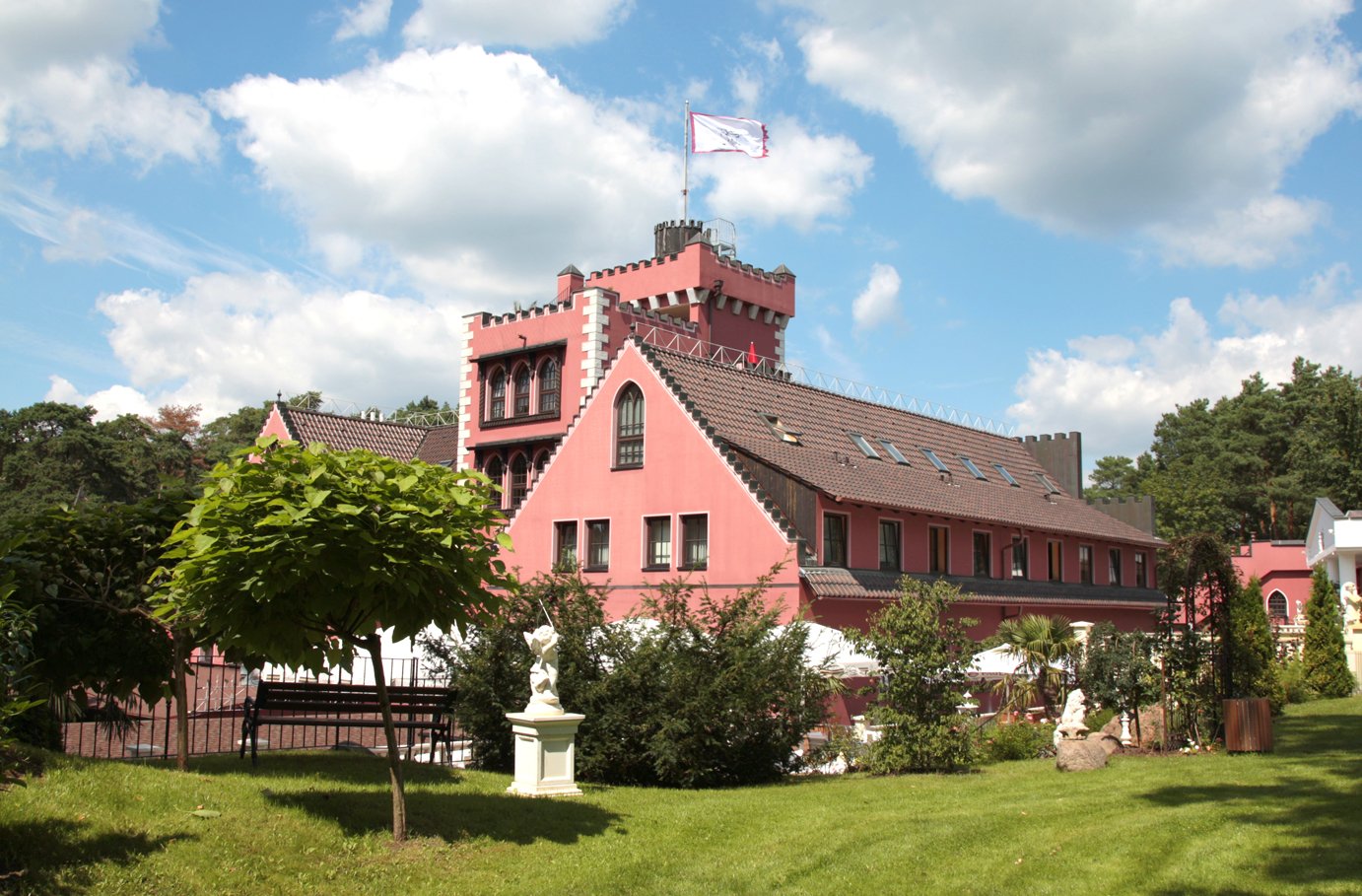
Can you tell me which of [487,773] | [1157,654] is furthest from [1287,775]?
[487,773]

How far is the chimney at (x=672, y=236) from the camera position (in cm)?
4025

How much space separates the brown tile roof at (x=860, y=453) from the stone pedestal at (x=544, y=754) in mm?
13949

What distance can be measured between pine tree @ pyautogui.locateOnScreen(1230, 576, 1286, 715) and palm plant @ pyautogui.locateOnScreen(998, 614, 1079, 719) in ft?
11.9

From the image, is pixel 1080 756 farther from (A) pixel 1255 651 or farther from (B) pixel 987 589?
(B) pixel 987 589

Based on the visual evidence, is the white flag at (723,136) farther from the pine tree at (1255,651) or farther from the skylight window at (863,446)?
the pine tree at (1255,651)

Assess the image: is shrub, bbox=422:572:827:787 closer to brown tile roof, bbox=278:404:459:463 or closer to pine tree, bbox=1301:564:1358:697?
pine tree, bbox=1301:564:1358:697

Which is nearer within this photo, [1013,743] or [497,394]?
[1013,743]

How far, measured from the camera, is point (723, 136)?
37.8 m

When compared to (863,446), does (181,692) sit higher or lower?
lower

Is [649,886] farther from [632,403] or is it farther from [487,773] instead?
[632,403]

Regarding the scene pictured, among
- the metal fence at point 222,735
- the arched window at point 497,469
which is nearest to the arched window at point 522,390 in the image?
the arched window at point 497,469

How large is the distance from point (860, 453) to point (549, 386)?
1019 cm

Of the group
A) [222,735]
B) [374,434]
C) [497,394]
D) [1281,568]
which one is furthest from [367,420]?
[1281,568]

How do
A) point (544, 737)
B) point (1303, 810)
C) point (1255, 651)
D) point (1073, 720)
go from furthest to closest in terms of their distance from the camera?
point (1255, 651), point (1073, 720), point (544, 737), point (1303, 810)
